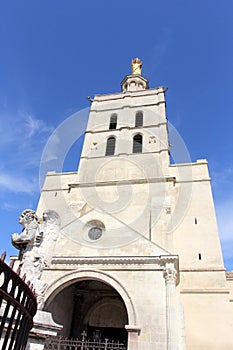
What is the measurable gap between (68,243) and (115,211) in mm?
5041

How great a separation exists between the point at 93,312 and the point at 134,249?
5.00 metres

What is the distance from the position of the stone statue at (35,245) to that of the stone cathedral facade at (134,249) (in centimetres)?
2

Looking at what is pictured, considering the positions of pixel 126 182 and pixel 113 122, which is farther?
pixel 113 122

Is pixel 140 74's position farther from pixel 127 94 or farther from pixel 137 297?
pixel 137 297

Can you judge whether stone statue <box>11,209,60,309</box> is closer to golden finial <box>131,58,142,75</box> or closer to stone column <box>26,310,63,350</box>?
stone column <box>26,310,63,350</box>

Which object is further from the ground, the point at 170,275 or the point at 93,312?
the point at 170,275

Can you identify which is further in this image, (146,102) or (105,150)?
(146,102)

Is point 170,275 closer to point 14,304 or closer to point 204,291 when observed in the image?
point 204,291

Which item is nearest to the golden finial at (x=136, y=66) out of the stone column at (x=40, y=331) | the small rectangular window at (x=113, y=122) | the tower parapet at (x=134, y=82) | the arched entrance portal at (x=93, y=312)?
the tower parapet at (x=134, y=82)

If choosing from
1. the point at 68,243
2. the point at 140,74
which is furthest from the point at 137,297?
the point at 140,74

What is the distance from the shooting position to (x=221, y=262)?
1260cm

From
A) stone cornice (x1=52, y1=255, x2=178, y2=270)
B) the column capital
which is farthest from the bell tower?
the column capital

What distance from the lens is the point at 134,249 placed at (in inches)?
404

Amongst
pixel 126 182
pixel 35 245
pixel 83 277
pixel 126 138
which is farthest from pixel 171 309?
pixel 126 138
